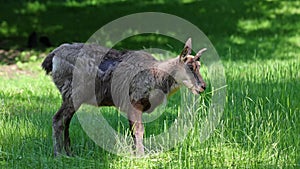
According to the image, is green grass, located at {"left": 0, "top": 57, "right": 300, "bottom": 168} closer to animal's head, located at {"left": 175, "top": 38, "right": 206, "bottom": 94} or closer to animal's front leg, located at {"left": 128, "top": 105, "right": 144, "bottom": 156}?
animal's front leg, located at {"left": 128, "top": 105, "right": 144, "bottom": 156}

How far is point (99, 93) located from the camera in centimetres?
683

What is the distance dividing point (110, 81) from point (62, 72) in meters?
0.48

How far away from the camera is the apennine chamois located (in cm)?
661

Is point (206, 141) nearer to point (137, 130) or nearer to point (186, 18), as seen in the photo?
point (137, 130)

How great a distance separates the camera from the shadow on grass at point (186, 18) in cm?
1580

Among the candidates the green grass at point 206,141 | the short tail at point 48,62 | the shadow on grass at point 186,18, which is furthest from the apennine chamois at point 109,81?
the shadow on grass at point 186,18

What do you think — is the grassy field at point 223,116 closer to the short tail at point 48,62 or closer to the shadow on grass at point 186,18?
the shadow on grass at point 186,18

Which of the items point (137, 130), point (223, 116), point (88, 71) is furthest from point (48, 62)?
point (223, 116)

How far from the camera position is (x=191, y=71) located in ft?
21.1

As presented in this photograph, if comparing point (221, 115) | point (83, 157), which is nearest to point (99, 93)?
point (83, 157)

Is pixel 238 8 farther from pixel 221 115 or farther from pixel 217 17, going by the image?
pixel 221 115

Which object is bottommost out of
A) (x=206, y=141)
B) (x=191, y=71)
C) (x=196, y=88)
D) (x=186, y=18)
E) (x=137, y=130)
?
(x=206, y=141)

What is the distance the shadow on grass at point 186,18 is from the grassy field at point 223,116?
5 cm

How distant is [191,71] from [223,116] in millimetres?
1159
